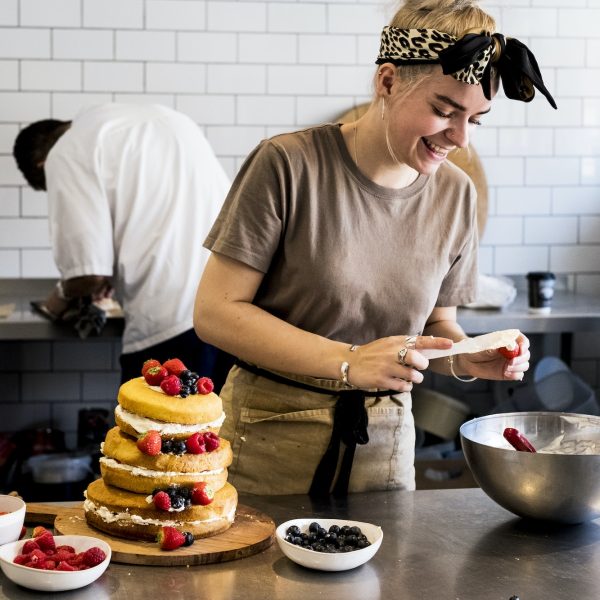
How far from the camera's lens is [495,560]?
1756 millimetres

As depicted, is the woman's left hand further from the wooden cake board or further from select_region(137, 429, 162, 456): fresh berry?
select_region(137, 429, 162, 456): fresh berry

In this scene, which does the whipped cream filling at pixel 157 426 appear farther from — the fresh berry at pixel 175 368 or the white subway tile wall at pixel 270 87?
the white subway tile wall at pixel 270 87

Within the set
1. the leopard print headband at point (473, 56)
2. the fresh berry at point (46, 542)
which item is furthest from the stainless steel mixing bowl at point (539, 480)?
the fresh berry at point (46, 542)

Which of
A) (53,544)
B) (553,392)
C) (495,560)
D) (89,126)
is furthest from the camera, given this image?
(553,392)

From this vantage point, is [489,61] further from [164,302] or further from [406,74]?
[164,302]

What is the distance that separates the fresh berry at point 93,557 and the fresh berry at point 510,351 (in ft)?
2.77

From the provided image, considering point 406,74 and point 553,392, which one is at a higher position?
point 406,74

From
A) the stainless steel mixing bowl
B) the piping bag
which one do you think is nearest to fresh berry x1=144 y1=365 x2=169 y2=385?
the piping bag

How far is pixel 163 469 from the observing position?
1.72m

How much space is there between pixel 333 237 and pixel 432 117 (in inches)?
12.4

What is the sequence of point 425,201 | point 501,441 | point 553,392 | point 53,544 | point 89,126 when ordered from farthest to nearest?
point 553,392, point 89,126, point 425,201, point 501,441, point 53,544

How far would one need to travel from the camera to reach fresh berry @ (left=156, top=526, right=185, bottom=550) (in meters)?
1.69

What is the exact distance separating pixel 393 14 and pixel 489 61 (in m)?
0.32

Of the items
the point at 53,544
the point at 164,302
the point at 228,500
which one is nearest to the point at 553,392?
the point at 164,302
